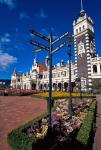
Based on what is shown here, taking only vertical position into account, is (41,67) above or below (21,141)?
above

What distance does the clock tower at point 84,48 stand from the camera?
46.3m

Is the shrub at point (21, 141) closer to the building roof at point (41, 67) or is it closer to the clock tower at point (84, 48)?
the clock tower at point (84, 48)

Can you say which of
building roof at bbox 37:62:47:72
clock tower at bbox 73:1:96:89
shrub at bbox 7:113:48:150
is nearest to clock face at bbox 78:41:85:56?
clock tower at bbox 73:1:96:89

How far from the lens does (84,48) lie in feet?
156

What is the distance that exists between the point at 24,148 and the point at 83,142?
8.99ft

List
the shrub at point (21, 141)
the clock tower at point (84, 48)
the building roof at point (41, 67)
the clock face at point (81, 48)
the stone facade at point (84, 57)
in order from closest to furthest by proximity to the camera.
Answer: the shrub at point (21, 141)
the stone facade at point (84, 57)
the clock tower at point (84, 48)
the clock face at point (81, 48)
the building roof at point (41, 67)

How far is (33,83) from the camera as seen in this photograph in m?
77.4

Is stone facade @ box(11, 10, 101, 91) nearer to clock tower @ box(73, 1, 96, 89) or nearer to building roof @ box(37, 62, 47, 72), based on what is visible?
clock tower @ box(73, 1, 96, 89)

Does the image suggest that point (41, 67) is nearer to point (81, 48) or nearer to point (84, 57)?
point (81, 48)

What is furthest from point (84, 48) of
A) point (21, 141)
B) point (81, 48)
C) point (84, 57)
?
point (21, 141)

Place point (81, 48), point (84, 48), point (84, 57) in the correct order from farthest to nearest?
1. point (81, 48)
2. point (84, 48)
3. point (84, 57)

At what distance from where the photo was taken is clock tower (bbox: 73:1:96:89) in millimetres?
46344

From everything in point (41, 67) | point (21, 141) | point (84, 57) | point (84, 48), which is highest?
point (84, 48)

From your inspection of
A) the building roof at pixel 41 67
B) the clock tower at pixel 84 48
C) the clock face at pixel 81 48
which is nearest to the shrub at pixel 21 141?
the clock tower at pixel 84 48
